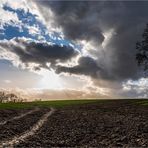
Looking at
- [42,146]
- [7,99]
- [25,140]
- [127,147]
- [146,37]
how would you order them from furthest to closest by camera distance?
[7,99], [146,37], [25,140], [42,146], [127,147]

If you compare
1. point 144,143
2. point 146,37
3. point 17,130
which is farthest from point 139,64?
point 144,143

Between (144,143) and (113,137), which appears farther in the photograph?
(113,137)

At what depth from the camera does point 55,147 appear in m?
23.2

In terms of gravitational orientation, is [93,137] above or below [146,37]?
below

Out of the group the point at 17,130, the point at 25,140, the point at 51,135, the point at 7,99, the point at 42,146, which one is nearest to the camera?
the point at 42,146

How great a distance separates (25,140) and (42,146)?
2.67m

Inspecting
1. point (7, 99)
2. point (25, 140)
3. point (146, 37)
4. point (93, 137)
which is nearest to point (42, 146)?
point (25, 140)

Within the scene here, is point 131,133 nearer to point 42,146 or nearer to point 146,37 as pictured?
point 42,146

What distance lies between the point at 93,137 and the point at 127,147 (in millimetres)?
5327

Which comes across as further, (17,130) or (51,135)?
(17,130)

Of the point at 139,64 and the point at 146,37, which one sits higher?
the point at 146,37

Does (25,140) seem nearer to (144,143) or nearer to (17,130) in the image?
(17,130)

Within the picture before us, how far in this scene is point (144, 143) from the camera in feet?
74.3

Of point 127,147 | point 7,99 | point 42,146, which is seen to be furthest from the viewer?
point 7,99
